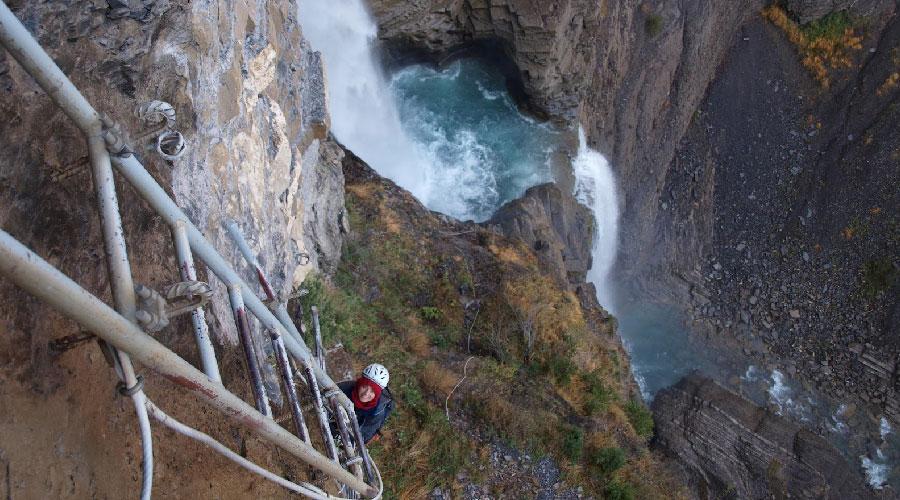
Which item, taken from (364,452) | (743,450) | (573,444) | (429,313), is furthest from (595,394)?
(364,452)

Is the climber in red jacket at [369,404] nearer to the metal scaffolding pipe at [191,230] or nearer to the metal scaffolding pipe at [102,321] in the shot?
the metal scaffolding pipe at [191,230]

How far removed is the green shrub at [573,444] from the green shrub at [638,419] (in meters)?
2.77

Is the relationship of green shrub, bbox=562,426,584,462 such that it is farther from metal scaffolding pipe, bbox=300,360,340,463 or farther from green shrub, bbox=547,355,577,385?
metal scaffolding pipe, bbox=300,360,340,463

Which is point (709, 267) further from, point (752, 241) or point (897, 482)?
point (897, 482)

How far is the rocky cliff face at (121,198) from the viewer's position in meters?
2.23

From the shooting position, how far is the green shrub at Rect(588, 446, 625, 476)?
26.2ft

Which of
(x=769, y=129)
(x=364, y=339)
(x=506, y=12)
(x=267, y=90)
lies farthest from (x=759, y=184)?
(x=267, y=90)

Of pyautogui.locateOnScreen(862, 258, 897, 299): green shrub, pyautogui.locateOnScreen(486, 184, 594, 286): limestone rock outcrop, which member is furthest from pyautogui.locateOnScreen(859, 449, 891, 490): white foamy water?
pyautogui.locateOnScreen(486, 184, 594, 286): limestone rock outcrop

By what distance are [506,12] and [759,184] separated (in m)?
9.75

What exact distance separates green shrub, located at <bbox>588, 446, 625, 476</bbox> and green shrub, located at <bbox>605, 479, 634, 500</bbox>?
0.20 metres

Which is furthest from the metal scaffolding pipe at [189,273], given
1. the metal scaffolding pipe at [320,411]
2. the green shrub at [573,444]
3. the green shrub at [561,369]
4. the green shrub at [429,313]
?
the green shrub at [561,369]

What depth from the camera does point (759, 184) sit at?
18312mm

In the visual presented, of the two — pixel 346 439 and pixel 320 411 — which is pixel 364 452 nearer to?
pixel 346 439

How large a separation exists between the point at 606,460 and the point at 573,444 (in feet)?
1.78
